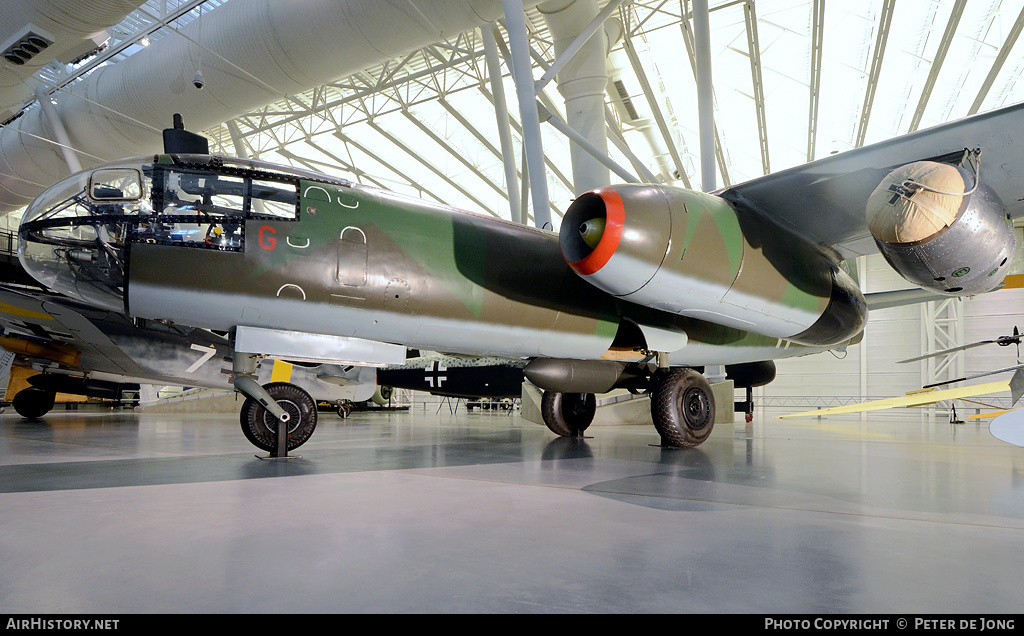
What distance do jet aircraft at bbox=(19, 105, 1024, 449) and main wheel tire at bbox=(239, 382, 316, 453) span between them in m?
0.02

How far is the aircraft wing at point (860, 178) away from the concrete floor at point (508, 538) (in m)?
2.17

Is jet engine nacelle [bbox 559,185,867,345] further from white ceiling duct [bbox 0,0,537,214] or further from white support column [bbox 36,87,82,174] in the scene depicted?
white support column [bbox 36,87,82,174]

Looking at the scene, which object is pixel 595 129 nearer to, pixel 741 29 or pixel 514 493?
pixel 741 29

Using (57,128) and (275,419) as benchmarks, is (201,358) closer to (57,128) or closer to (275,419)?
(275,419)

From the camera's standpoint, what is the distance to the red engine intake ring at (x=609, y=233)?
4.20 meters

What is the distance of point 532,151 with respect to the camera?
28.9 feet

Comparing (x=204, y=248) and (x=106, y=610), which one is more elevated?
(x=204, y=248)

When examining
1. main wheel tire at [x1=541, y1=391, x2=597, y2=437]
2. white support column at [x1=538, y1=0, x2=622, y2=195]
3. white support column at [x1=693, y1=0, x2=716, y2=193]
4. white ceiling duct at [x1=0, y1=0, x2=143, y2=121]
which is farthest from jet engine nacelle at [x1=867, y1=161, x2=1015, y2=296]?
white ceiling duct at [x1=0, y1=0, x2=143, y2=121]

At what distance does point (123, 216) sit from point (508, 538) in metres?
3.54

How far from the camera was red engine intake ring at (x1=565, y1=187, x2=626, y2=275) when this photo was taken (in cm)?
420

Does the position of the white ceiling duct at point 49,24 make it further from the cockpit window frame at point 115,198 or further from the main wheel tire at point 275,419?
the main wheel tire at point 275,419

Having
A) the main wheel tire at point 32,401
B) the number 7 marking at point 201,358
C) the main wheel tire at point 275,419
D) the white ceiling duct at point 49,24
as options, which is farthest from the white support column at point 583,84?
the main wheel tire at point 32,401
